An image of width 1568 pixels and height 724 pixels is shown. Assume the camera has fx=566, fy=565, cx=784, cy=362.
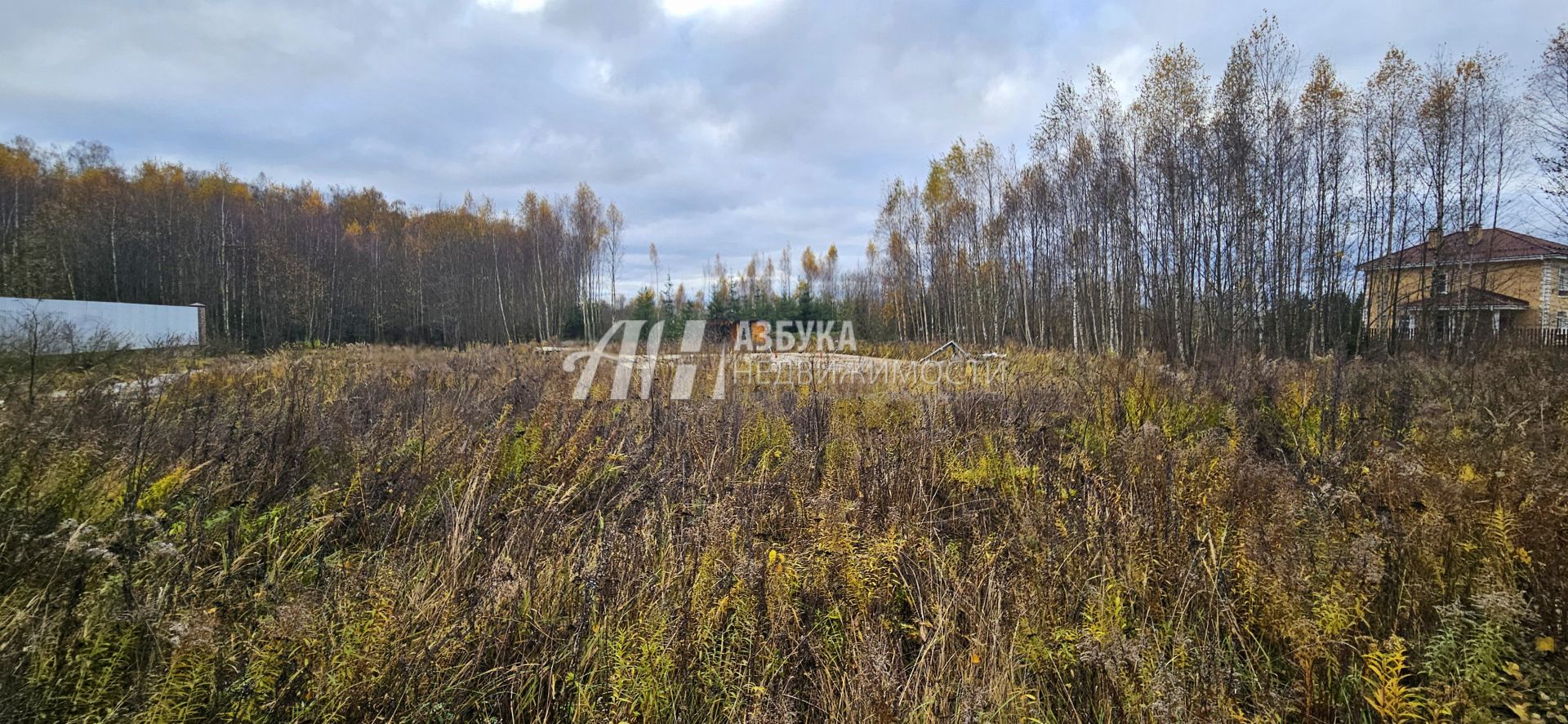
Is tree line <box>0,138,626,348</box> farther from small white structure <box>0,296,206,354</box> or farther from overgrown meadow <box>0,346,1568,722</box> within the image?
overgrown meadow <box>0,346,1568,722</box>

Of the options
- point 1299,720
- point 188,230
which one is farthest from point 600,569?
point 188,230

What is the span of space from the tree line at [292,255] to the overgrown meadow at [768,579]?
23.4m

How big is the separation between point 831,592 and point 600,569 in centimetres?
73

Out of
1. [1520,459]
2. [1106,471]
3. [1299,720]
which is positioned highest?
[1520,459]

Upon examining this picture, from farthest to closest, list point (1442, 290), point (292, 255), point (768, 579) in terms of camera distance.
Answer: point (292, 255) < point (1442, 290) < point (768, 579)

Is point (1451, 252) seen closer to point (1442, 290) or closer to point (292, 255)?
point (1442, 290)

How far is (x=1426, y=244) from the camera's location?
13.4 m

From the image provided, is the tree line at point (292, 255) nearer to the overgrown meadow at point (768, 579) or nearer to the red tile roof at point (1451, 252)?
the overgrown meadow at point (768, 579)

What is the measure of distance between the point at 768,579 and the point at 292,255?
32755 mm

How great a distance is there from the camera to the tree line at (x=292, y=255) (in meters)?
22.0

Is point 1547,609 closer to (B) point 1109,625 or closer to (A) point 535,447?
(B) point 1109,625

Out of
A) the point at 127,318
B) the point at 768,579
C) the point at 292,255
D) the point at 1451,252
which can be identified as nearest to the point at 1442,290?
the point at 1451,252

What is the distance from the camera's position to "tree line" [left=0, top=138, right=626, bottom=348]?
22.0 m

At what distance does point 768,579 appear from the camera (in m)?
1.75
